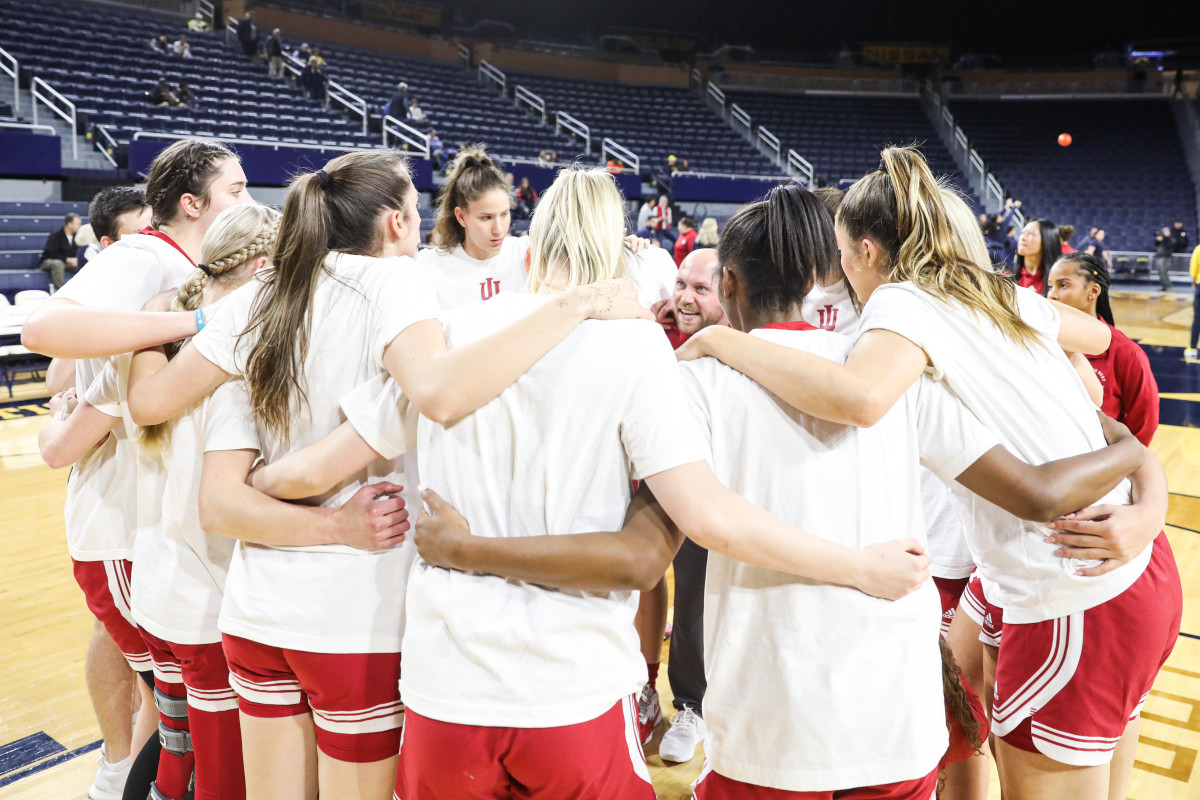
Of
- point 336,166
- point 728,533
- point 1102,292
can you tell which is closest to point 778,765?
point 728,533

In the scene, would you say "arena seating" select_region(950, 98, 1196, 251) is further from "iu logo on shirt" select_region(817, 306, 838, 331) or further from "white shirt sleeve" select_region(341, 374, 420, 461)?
"white shirt sleeve" select_region(341, 374, 420, 461)

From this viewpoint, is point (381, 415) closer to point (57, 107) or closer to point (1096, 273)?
point (1096, 273)

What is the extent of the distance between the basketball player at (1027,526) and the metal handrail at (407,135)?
13.1 m

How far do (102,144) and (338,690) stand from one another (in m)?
12.1

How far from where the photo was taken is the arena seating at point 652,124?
2048 centimetres

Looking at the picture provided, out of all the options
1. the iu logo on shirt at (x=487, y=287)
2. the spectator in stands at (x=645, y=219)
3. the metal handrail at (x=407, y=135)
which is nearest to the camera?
the iu logo on shirt at (x=487, y=287)

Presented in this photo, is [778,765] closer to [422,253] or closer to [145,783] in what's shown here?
[145,783]

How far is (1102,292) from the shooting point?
118 inches

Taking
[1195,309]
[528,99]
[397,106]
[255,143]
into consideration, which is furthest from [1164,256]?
[255,143]

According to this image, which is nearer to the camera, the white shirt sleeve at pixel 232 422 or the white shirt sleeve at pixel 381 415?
the white shirt sleeve at pixel 381 415

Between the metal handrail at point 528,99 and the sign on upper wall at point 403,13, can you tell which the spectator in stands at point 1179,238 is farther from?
the sign on upper wall at point 403,13

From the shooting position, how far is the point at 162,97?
12625 mm

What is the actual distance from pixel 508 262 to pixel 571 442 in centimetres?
239

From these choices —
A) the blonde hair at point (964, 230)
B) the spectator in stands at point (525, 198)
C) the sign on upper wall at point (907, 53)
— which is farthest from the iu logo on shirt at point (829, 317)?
the sign on upper wall at point (907, 53)
